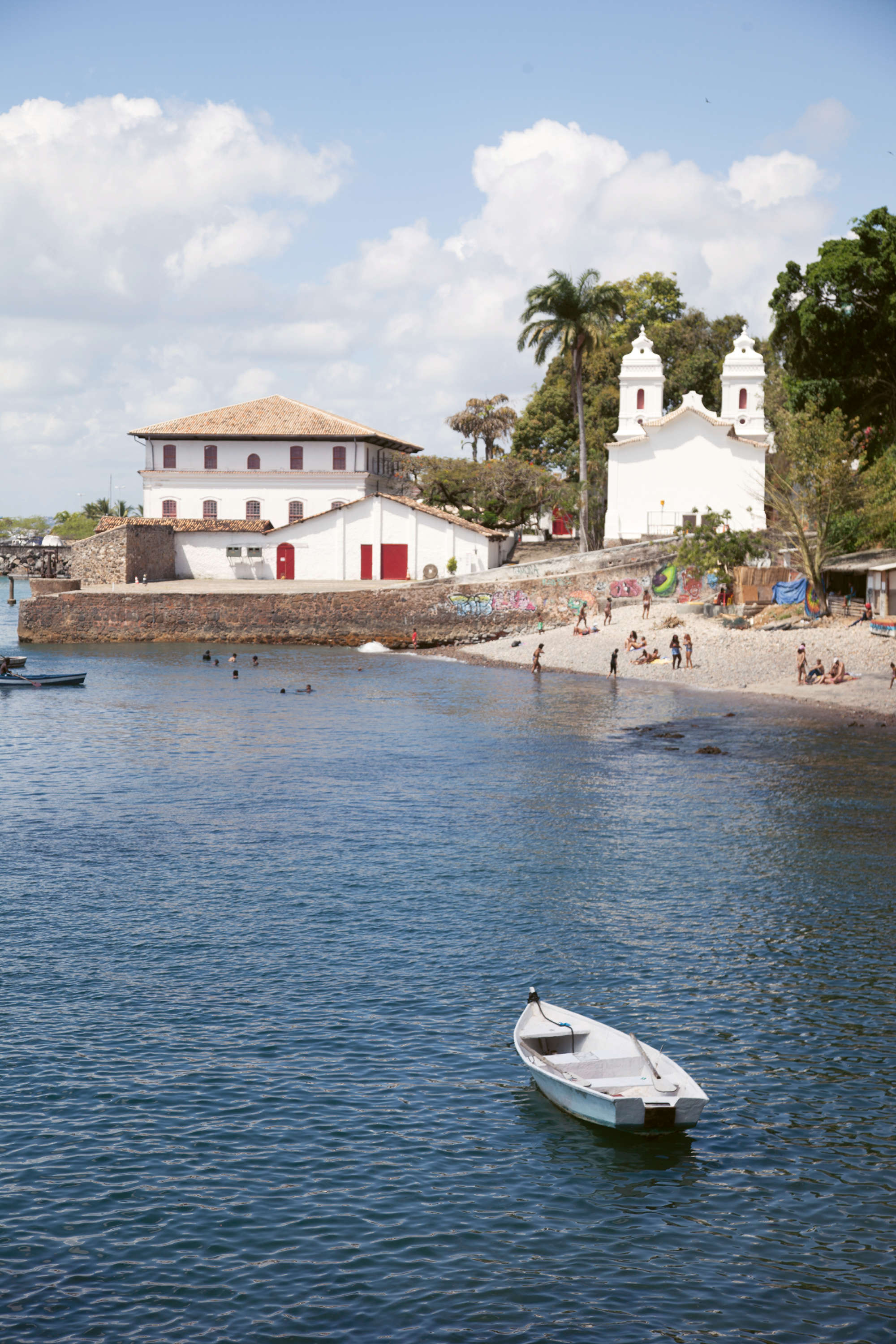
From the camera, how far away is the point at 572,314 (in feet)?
285

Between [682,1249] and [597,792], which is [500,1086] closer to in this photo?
[682,1249]

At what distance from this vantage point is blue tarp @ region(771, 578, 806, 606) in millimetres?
65688

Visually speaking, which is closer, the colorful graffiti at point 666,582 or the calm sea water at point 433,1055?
the calm sea water at point 433,1055

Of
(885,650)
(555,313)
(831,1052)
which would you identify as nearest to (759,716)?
(885,650)

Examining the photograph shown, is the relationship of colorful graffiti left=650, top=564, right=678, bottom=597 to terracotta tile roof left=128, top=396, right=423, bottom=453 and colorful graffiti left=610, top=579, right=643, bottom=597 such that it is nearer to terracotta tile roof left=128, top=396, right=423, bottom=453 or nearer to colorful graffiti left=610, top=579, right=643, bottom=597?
colorful graffiti left=610, top=579, right=643, bottom=597

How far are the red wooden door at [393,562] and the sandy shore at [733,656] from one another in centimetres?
1400

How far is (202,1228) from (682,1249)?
502cm

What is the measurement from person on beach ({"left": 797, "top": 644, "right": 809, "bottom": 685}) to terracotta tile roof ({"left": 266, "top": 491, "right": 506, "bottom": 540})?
114ft

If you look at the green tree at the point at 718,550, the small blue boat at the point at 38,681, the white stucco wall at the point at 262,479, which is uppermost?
the white stucco wall at the point at 262,479

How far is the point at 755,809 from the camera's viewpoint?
1283 inches

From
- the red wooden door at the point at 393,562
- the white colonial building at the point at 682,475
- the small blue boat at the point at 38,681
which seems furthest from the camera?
the red wooden door at the point at 393,562

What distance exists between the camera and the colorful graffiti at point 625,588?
77250mm

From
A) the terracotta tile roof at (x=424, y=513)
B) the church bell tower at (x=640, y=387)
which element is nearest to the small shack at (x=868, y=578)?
the church bell tower at (x=640, y=387)

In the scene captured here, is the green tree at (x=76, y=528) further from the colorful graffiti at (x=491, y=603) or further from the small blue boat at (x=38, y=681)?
the small blue boat at (x=38, y=681)
